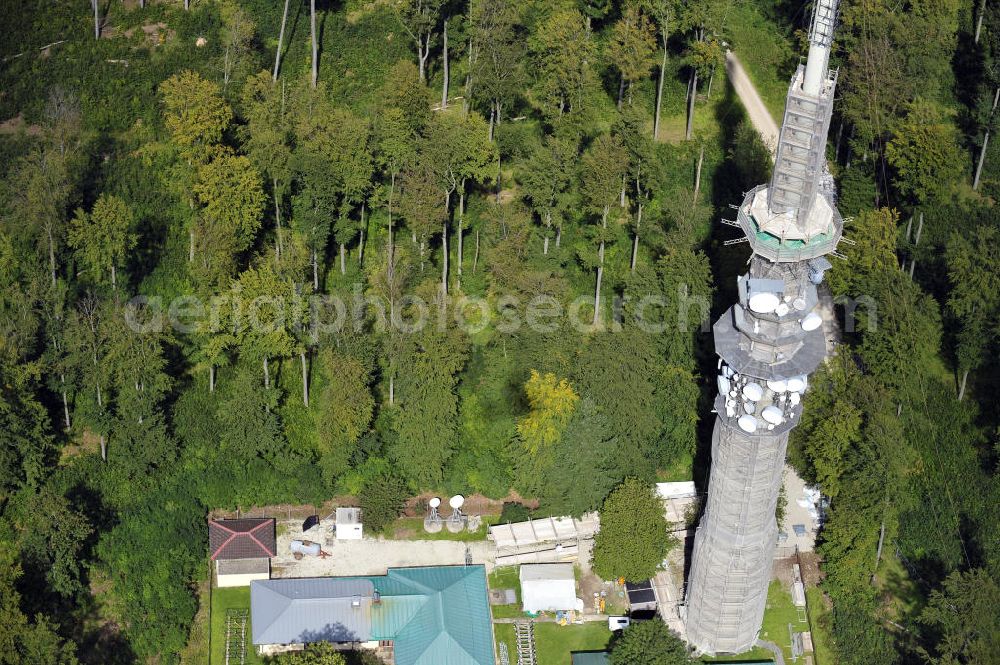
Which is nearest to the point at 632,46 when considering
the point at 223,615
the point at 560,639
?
the point at 560,639

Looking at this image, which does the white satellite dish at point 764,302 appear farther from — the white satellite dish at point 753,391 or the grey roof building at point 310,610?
the grey roof building at point 310,610

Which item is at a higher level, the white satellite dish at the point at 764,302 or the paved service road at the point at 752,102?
the paved service road at the point at 752,102

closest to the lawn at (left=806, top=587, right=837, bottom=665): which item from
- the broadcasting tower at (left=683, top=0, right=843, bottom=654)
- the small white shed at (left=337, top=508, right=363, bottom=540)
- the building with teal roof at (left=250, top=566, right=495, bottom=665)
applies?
the broadcasting tower at (left=683, top=0, right=843, bottom=654)

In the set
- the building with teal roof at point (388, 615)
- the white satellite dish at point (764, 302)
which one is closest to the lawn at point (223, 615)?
the building with teal roof at point (388, 615)

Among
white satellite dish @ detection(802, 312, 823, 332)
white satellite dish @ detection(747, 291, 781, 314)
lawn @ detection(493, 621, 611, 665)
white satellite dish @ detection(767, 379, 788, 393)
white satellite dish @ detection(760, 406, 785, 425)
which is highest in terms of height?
white satellite dish @ detection(747, 291, 781, 314)

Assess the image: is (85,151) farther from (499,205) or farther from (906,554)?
(906,554)

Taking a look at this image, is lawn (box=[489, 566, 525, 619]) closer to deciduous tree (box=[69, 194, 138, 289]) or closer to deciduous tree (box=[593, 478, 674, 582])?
deciduous tree (box=[593, 478, 674, 582])

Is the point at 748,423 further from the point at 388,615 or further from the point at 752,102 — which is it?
the point at 752,102
